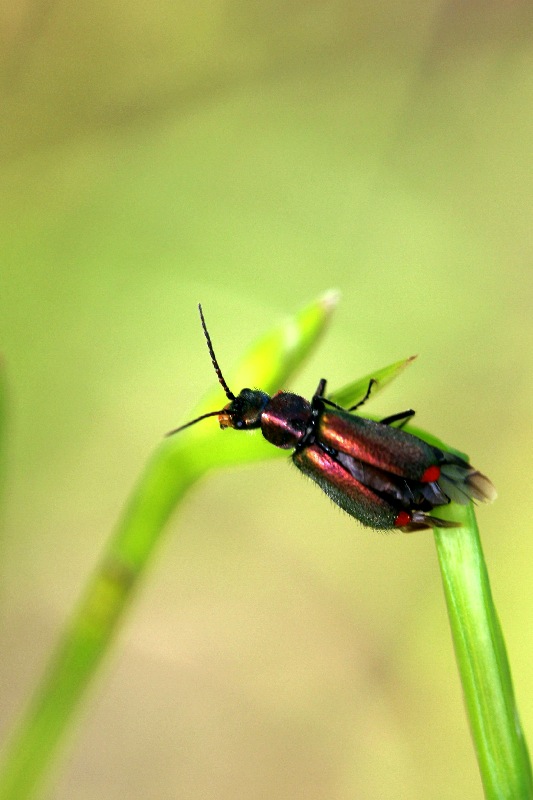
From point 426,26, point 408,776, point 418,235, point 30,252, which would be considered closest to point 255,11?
point 426,26

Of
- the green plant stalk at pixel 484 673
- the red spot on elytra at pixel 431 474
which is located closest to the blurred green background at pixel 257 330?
the red spot on elytra at pixel 431 474

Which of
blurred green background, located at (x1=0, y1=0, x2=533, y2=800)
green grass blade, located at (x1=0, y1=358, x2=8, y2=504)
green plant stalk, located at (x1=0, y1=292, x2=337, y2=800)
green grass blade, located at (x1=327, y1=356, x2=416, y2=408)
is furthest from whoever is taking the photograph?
blurred green background, located at (x1=0, y1=0, x2=533, y2=800)

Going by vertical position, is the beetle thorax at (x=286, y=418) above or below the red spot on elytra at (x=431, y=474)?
above

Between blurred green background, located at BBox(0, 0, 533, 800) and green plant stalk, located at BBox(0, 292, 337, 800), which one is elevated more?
blurred green background, located at BBox(0, 0, 533, 800)

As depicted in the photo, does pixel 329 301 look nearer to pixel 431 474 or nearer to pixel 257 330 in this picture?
pixel 431 474

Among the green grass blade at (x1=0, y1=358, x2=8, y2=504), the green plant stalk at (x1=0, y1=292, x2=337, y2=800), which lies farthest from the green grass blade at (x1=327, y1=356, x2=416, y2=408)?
the green grass blade at (x1=0, y1=358, x2=8, y2=504)

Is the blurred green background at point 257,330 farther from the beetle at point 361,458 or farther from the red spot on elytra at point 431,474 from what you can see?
the red spot on elytra at point 431,474

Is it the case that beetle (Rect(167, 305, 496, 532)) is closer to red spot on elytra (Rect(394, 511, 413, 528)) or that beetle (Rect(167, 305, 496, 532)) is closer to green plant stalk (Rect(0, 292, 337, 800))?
red spot on elytra (Rect(394, 511, 413, 528))
